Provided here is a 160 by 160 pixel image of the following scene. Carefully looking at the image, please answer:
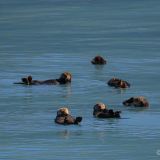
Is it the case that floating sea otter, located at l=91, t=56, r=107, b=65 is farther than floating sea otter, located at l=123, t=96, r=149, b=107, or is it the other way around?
floating sea otter, located at l=91, t=56, r=107, b=65

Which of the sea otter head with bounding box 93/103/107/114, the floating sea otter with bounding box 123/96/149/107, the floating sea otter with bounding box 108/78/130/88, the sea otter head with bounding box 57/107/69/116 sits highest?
the floating sea otter with bounding box 108/78/130/88

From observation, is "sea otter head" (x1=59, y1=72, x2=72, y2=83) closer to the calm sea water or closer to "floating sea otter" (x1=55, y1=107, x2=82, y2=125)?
the calm sea water

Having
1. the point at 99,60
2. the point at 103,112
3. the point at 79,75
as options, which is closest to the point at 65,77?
the point at 79,75

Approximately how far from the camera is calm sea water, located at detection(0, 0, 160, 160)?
19.2m

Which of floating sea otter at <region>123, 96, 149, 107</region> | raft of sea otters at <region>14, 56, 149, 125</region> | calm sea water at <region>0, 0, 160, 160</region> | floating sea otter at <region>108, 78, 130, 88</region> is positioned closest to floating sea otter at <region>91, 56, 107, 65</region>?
calm sea water at <region>0, 0, 160, 160</region>

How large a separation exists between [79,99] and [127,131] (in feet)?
11.2

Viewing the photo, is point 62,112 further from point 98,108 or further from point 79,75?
point 79,75

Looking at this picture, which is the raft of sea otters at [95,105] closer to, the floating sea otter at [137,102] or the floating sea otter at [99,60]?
the floating sea otter at [137,102]

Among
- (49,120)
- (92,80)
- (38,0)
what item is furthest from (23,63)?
(38,0)

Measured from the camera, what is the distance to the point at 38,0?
175 ft

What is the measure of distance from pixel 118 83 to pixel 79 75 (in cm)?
257

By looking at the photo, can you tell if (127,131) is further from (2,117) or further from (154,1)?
(154,1)

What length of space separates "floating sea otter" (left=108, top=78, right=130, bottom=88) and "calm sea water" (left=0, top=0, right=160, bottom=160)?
6.4 inches

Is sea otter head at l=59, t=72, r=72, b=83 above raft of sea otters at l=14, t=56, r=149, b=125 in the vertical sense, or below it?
above
